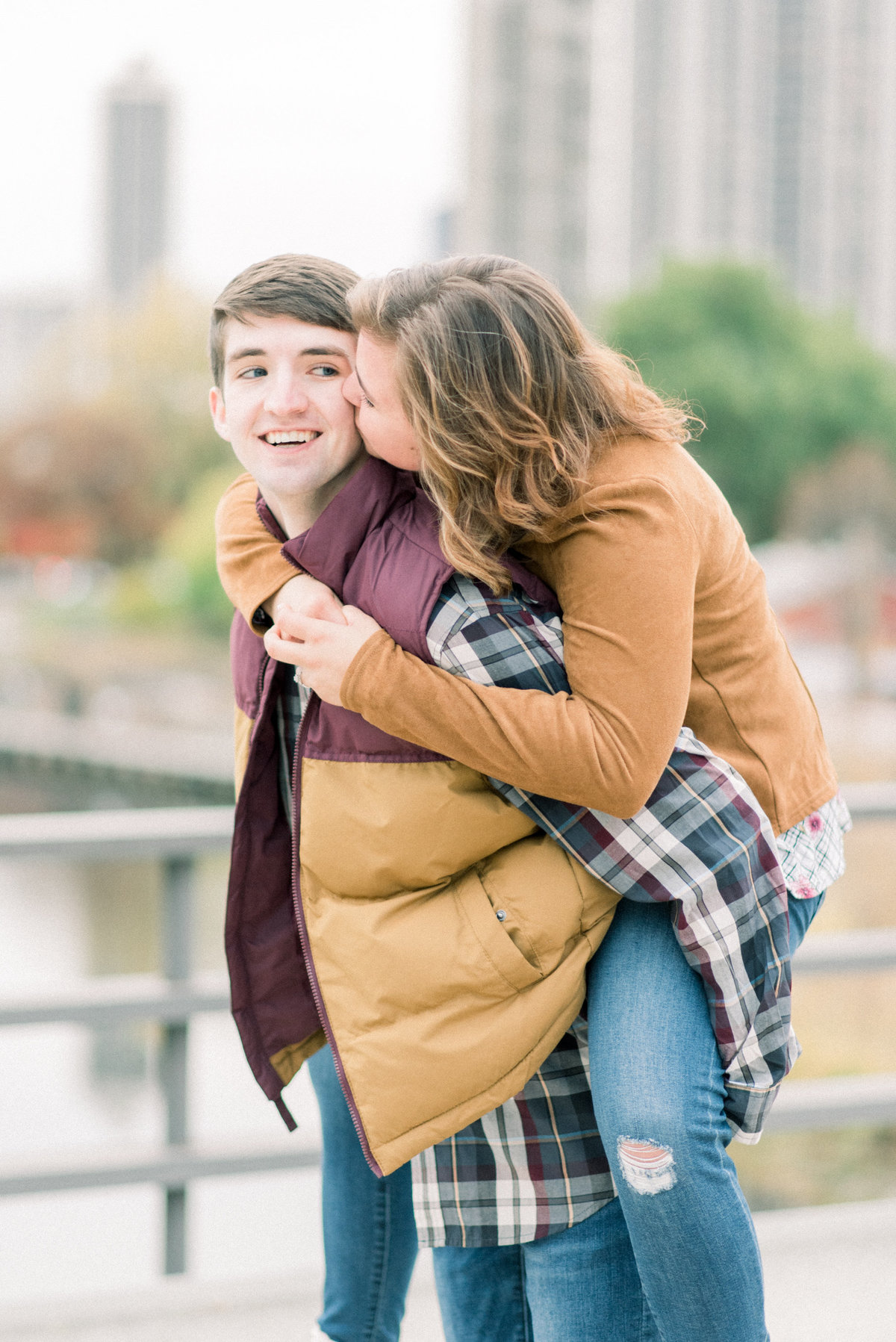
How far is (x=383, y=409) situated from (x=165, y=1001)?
1136mm

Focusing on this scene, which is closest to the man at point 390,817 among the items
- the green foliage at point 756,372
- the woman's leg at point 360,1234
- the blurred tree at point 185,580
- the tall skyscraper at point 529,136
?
the woman's leg at point 360,1234

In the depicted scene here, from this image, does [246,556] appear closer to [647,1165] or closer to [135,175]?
[647,1165]

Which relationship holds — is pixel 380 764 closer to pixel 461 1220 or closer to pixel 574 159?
pixel 461 1220

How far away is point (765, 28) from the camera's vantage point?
46875mm

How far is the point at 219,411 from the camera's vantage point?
156cm

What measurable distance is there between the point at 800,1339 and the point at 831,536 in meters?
26.0

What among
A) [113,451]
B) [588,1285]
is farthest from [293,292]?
[113,451]

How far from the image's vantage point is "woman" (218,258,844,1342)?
124cm

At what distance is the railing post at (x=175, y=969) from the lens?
2.09 metres

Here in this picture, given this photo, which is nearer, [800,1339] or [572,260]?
[800,1339]

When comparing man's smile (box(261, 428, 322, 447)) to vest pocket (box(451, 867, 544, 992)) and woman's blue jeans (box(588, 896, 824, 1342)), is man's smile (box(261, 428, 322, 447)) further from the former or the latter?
woman's blue jeans (box(588, 896, 824, 1342))

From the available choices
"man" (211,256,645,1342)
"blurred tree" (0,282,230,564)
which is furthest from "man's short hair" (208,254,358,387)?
"blurred tree" (0,282,230,564)

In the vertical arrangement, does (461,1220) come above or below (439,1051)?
below

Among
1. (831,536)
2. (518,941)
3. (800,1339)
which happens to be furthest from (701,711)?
(831,536)
